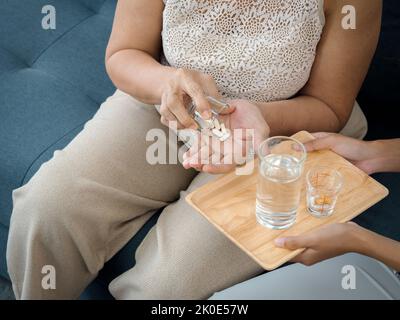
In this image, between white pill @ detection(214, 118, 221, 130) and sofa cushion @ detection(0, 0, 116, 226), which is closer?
white pill @ detection(214, 118, 221, 130)

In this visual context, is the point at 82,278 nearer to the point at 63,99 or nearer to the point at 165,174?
the point at 165,174

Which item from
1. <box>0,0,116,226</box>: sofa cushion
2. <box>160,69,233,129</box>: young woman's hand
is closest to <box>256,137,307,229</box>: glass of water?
<box>160,69,233,129</box>: young woman's hand

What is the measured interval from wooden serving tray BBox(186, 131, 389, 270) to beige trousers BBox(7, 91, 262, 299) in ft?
0.31

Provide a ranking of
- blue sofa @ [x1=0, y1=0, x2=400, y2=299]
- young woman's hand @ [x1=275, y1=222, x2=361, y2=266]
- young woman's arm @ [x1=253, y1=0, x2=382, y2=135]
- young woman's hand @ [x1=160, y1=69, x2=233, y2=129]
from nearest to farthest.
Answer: young woman's hand @ [x1=275, y1=222, x2=361, y2=266], young woman's hand @ [x1=160, y1=69, x2=233, y2=129], young woman's arm @ [x1=253, y1=0, x2=382, y2=135], blue sofa @ [x1=0, y1=0, x2=400, y2=299]

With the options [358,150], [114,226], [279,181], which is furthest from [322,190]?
[114,226]

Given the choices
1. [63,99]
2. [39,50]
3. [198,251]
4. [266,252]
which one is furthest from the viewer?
[39,50]

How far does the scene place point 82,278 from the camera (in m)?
1.14

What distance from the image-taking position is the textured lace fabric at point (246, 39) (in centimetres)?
107

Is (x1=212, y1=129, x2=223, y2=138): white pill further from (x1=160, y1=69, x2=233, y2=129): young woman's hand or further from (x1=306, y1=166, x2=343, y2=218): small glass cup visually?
(x1=306, y1=166, x2=343, y2=218): small glass cup

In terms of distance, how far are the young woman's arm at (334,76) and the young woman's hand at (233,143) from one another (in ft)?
0.21

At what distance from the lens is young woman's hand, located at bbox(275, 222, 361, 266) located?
88 centimetres

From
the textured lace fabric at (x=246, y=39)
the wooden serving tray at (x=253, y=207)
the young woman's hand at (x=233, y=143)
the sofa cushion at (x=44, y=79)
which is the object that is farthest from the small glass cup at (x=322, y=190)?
the sofa cushion at (x=44, y=79)
